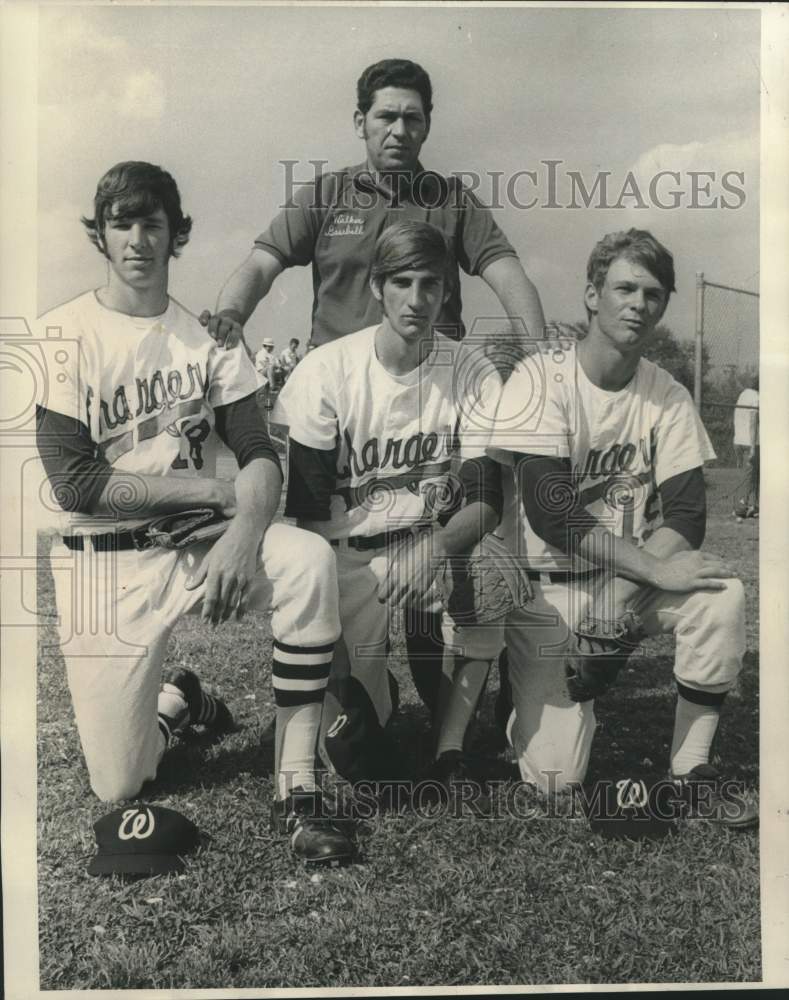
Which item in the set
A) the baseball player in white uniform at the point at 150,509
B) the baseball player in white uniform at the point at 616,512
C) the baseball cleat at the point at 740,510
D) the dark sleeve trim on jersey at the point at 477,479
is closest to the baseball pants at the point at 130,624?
the baseball player in white uniform at the point at 150,509

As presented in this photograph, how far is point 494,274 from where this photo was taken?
3.37 meters

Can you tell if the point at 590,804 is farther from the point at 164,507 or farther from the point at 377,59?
the point at 377,59

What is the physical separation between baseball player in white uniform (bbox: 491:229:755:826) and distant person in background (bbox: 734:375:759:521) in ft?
0.35

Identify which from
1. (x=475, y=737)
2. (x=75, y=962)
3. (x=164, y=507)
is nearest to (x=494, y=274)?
(x=164, y=507)

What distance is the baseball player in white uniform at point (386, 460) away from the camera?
11.1 ft

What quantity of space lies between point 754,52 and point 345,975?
318cm

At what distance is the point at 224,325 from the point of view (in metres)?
3.35

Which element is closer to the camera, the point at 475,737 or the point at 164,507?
the point at 164,507

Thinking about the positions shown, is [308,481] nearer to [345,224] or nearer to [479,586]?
[479,586]

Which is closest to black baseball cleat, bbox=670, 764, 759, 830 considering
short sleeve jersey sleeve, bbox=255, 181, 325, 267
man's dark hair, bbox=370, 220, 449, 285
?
man's dark hair, bbox=370, 220, 449, 285

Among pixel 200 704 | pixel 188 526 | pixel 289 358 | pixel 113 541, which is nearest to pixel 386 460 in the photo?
pixel 289 358

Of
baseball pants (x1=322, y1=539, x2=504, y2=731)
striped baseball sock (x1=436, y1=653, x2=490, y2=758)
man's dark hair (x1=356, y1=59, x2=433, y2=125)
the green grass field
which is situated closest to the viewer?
the green grass field

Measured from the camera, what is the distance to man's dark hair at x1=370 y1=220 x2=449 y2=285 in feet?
10.9

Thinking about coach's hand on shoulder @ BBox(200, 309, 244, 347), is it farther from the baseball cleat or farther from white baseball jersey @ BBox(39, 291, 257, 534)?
the baseball cleat
